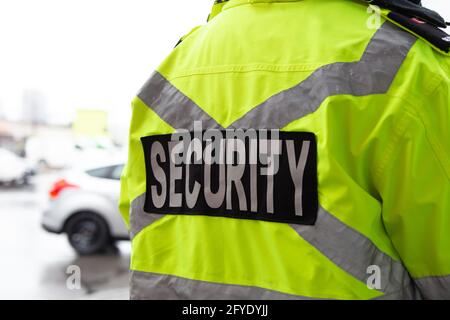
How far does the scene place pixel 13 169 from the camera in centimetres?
660

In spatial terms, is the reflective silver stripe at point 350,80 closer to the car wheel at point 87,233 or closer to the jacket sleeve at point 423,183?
the jacket sleeve at point 423,183

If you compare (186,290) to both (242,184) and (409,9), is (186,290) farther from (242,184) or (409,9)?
(409,9)

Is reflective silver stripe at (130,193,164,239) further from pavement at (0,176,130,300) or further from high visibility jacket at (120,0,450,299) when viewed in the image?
pavement at (0,176,130,300)

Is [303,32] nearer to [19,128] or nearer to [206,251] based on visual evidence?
[206,251]

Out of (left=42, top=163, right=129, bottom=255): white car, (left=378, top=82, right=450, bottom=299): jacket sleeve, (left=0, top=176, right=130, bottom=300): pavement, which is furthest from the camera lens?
(left=42, top=163, right=129, bottom=255): white car

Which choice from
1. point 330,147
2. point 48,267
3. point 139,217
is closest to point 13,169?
point 48,267

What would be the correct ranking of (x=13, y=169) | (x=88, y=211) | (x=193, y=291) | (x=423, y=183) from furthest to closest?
1. (x=13, y=169)
2. (x=88, y=211)
3. (x=193, y=291)
4. (x=423, y=183)

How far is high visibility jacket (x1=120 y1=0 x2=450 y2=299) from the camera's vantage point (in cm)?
63

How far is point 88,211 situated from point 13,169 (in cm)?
312

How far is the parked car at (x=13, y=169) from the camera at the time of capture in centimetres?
639

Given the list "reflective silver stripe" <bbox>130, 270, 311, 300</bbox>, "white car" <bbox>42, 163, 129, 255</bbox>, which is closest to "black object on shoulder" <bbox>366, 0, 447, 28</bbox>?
"reflective silver stripe" <bbox>130, 270, 311, 300</bbox>

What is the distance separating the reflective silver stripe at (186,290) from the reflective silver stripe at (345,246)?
3.1 inches

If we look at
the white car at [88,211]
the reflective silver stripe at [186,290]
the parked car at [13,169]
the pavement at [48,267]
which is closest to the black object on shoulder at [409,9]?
the reflective silver stripe at [186,290]

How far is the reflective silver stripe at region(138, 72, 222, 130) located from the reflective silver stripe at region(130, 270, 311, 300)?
0.25 metres
